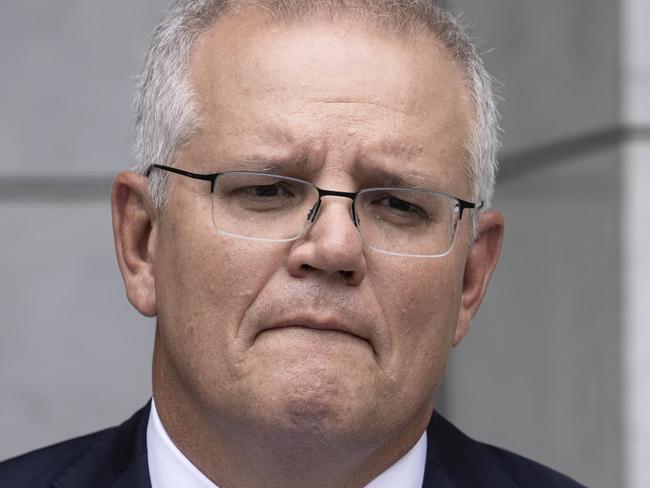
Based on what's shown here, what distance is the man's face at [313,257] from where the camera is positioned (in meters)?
3.30

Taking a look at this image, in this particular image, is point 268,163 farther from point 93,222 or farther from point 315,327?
point 93,222

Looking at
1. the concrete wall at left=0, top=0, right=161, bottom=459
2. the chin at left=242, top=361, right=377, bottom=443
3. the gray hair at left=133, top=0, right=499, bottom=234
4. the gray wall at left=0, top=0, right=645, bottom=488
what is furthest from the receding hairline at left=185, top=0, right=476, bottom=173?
the concrete wall at left=0, top=0, right=161, bottom=459

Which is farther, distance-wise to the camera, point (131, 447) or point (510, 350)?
point (510, 350)

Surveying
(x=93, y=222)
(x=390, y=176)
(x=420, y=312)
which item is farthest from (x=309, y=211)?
(x=93, y=222)

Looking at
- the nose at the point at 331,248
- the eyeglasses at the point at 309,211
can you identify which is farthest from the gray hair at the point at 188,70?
the nose at the point at 331,248

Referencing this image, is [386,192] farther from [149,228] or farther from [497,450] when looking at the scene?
[497,450]

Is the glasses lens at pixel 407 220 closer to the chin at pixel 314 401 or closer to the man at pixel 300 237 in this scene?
the man at pixel 300 237

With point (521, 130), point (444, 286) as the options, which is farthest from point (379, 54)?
point (521, 130)

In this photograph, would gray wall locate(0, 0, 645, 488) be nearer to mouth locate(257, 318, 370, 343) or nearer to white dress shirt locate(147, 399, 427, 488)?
white dress shirt locate(147, 399, 427, 488)

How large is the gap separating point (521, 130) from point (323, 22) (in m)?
2.76

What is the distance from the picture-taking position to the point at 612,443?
5332 millimetres

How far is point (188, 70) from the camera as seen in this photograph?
365 cm

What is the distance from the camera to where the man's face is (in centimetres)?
330

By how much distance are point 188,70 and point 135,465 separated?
1015 millimetres
